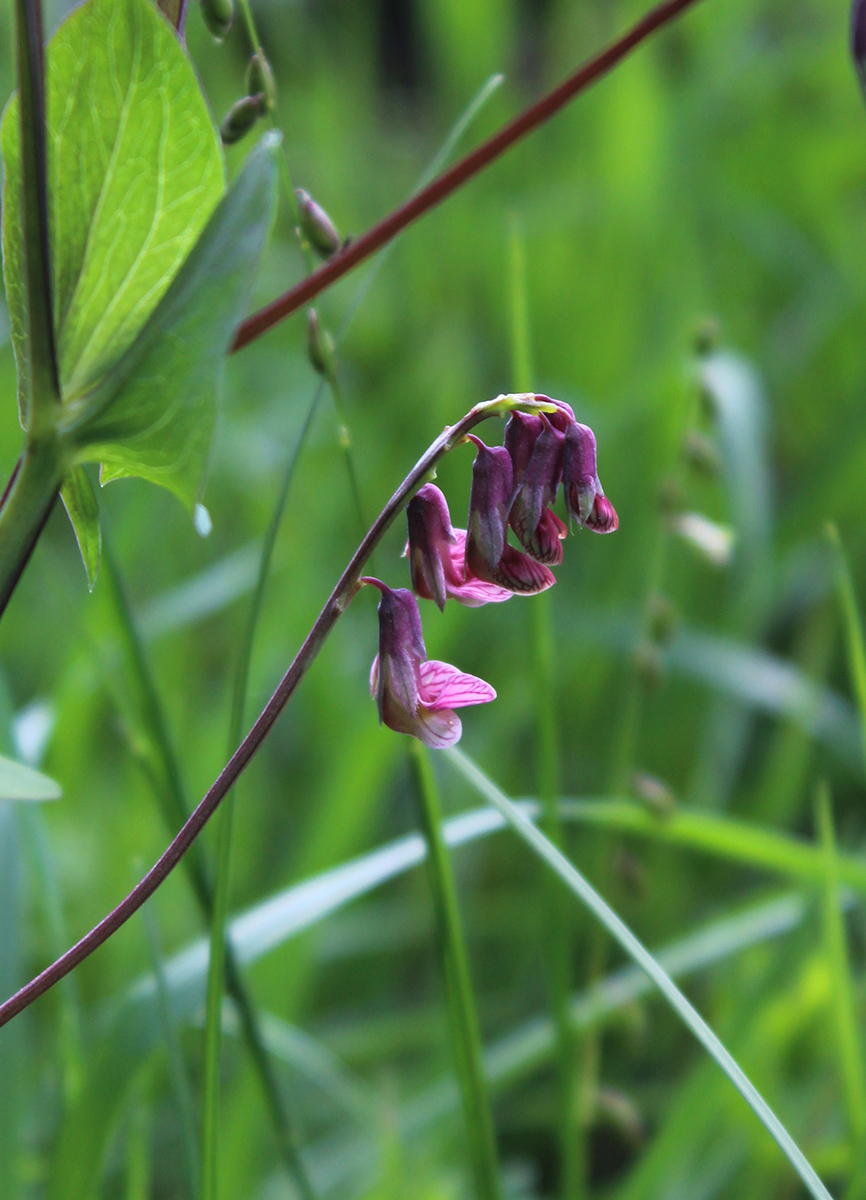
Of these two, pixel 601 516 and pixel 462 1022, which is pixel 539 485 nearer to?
pixel 601 516

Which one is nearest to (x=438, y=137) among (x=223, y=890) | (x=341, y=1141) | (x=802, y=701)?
(x=802, y=701)

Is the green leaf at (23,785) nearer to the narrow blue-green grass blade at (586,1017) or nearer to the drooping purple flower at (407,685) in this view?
the drooping purple flower at (407,685)

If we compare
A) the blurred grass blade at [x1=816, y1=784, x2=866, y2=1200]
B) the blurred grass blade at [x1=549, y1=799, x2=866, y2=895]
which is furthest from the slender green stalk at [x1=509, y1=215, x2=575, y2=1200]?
the blurred grass blade at [x1=816, y1=784, x2=866, y2=1200]

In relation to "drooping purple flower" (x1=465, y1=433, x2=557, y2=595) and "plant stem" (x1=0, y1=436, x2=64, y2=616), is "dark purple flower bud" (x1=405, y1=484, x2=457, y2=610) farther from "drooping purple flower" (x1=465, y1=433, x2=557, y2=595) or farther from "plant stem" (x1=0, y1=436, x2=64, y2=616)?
"plant stem" (x1=0, y1=436, x2=64, y2=616)

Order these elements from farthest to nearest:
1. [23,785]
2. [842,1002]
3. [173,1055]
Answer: [842,1002] → [173,1055] → [23,785]

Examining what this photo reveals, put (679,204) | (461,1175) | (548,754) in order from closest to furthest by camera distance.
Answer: (548,754) < (461,1175) < (679,204)

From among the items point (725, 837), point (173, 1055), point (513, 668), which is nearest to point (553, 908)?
point (725, 837)

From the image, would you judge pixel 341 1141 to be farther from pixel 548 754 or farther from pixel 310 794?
pixel 548 754
